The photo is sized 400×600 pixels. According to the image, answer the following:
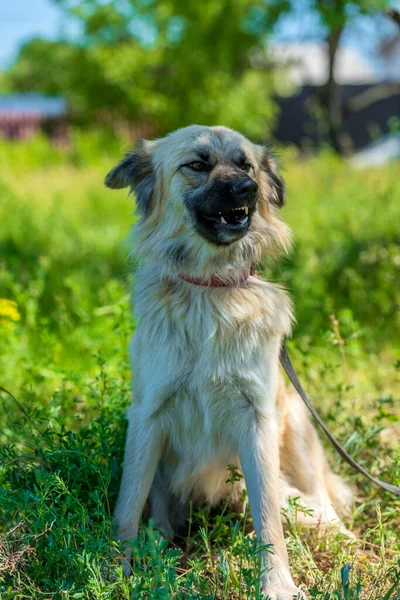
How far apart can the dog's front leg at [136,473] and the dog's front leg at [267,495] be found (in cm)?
36

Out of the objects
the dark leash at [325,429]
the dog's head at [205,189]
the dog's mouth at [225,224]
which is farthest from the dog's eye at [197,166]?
the dark leash at [325,429]

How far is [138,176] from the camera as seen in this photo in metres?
2.99

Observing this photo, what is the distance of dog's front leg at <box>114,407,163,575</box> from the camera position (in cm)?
255

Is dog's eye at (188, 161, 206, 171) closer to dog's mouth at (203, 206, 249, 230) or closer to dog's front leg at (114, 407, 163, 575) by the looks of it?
dog's mouth at (203, 206, 249, 230)

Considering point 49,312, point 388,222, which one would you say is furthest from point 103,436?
point 388,222

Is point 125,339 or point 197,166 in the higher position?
point 197,166

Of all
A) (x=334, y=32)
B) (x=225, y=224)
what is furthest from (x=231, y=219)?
(x=334, y=32)

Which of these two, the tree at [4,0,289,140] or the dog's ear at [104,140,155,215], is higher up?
the tree at [4,0,289,140]

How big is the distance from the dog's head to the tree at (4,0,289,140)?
14.7m

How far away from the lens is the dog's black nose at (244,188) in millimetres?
2551

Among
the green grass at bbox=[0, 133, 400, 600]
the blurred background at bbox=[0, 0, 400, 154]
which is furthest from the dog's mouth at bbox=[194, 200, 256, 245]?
the blurred background at bbox=[0, 0, 400, 154]

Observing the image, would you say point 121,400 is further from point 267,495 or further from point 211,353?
point 267,495

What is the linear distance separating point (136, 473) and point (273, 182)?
1.45m

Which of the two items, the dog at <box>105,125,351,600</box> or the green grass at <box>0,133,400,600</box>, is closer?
the green grass at <box>0,133,400,600</box>
